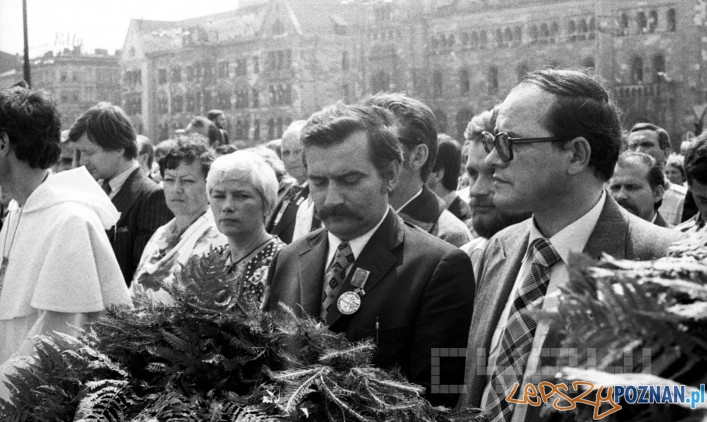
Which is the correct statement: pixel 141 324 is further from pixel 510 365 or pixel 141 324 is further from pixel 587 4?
→ pixel 587 4

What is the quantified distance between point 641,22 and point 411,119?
45504 mm

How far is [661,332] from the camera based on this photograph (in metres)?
1.27

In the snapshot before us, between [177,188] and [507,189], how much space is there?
3.20 m

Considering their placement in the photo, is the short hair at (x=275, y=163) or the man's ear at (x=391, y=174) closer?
the man's ear at (x=391, y=174)

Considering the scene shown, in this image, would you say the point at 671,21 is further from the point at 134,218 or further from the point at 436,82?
the point at 134,218

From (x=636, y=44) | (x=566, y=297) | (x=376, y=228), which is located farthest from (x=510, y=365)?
(x=636, y=44)

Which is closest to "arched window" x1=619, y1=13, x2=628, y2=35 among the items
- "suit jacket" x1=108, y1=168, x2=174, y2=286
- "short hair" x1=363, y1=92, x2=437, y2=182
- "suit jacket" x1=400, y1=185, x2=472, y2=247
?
"suit jacket" x1=108, y1=168, x2=174, y2=286

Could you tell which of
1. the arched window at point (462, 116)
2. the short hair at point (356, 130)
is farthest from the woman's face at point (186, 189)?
the arched window at point (462, 116)

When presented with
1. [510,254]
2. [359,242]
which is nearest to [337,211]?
[359,242]

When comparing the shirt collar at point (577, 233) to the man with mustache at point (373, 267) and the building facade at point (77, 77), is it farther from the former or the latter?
the building facade at point (77, 77)

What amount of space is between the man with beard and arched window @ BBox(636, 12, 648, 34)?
148 feet

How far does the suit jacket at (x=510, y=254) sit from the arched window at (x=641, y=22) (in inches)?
1833

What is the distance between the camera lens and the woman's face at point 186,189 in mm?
5738

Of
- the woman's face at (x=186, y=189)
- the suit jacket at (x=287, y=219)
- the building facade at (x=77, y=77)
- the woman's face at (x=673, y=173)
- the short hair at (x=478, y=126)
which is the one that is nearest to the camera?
the short hair at (x=478, y=126)
